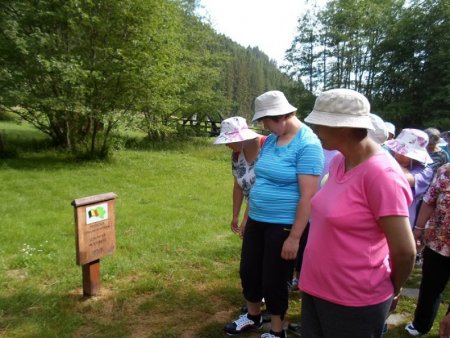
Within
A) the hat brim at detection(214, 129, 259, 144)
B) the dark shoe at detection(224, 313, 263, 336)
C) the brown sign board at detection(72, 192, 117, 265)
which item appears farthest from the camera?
the brown sign board at detection(72, 192, 117, 265)

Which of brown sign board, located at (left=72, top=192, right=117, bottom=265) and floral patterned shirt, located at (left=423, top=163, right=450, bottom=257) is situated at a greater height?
floral patterned shirt, located at (left=423, top=163, right=450, bottom=257)

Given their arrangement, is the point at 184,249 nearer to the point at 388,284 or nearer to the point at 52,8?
the point at 388,284

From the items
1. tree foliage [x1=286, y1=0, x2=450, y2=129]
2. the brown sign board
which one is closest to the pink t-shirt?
the brown sign board

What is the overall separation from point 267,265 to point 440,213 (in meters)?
1.31

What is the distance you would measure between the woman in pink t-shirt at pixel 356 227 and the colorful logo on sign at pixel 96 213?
250 cm

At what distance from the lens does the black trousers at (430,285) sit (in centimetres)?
302

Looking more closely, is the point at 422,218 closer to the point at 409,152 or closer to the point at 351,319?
the point at 409,152

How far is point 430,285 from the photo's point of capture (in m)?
3.12

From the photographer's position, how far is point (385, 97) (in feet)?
78.8

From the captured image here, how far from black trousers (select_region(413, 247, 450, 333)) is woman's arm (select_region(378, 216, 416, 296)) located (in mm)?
1371

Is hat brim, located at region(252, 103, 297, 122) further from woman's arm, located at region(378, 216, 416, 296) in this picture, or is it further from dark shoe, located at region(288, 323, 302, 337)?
dark shoe, located at region(288, 323, 302, 337)

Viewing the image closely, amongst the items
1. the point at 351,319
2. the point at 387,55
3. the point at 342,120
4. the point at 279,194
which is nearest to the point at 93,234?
the point at 279,194

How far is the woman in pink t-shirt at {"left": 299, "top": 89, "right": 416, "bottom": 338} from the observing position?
175 cm

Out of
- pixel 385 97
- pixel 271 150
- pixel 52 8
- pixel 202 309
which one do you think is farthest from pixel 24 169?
pixel 385 97
